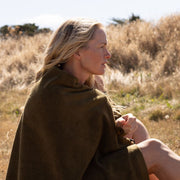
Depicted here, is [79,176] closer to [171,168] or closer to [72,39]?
[171,168]

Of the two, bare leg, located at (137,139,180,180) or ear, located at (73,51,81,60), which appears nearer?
bare leg, located at (137,139,180,180)

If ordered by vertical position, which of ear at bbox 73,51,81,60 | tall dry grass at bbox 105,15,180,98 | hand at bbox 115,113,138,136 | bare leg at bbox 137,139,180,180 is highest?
ear at bbox 73,51,81,60

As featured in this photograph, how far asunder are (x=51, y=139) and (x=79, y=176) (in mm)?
273

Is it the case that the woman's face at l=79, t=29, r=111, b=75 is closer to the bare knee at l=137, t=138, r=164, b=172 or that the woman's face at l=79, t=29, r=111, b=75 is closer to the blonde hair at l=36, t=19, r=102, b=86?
the blonde hair at l=36, t=19, r=102, b=86

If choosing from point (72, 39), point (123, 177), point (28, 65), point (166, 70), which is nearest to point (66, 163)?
point (123, 177)

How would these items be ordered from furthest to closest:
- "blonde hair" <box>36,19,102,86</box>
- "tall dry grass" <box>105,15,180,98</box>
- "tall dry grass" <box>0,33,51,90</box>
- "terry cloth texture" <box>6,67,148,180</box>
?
"tall dry grass" <box>0,33,51,90</box>, "tall dry grass" <box>105,15,180,98</box>, "blonde hair" <box>36,19,102,86</box>, "terry cloth texture" <box>6,67,148,180</box>

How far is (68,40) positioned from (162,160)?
0.95 metres

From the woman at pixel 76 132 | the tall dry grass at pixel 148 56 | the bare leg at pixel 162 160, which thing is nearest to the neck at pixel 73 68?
the woman at pixel 76 132

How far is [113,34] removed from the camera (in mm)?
9961

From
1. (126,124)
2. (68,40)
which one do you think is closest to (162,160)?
(126,124)

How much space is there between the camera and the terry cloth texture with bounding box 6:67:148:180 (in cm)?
201

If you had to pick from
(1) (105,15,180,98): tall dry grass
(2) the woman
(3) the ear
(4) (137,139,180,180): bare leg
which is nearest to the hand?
(2) the woman

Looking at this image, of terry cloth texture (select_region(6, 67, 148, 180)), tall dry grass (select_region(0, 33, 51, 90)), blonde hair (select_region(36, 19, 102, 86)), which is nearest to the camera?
terry cloth texture (select_region(6, 67, 148, 180))

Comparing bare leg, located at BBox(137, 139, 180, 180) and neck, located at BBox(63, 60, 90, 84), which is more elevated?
neck, located at BBox(63, 60, 90, 84)
